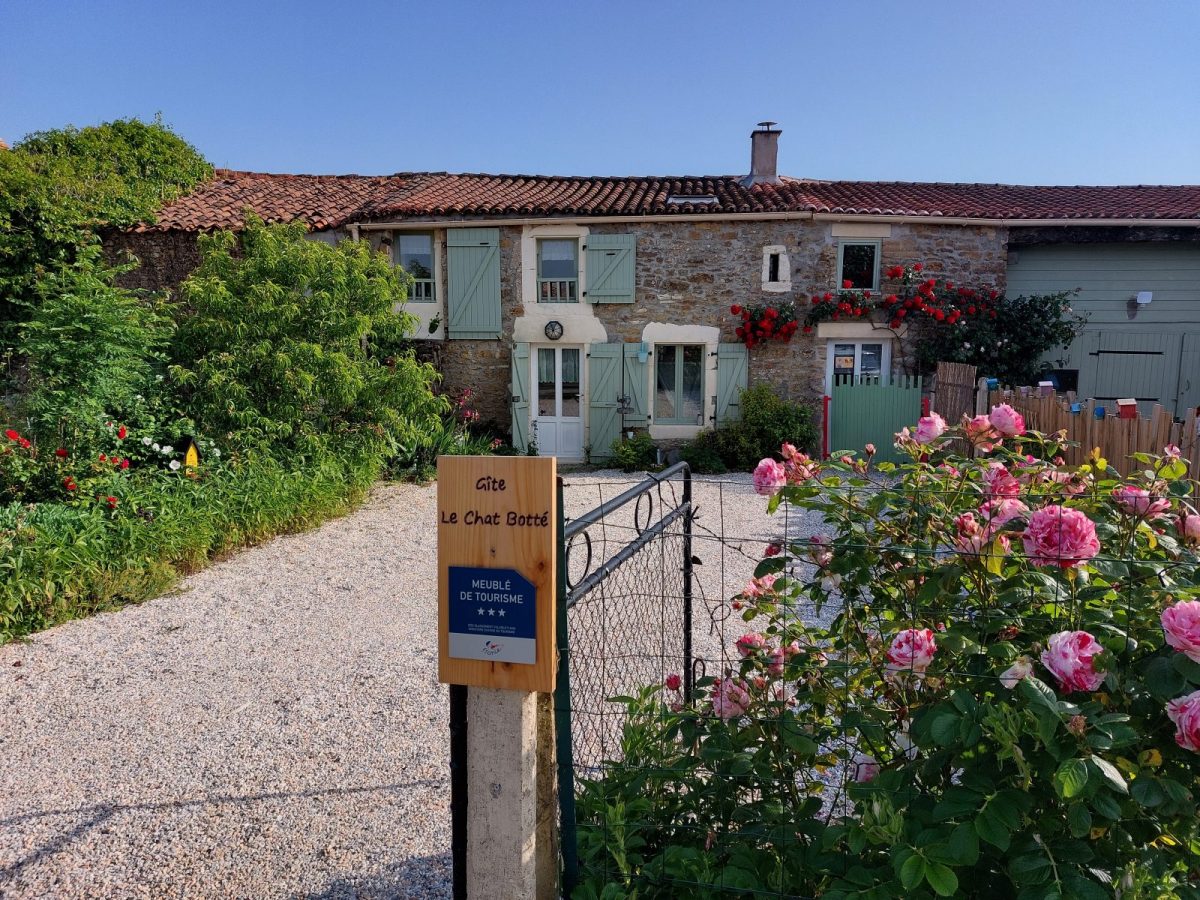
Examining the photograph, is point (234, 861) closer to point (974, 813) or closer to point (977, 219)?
point (974, 813)

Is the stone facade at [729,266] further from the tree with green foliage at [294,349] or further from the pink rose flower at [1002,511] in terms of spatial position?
the pink rose flower at [1002,511]

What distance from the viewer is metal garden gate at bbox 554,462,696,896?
6.15ft

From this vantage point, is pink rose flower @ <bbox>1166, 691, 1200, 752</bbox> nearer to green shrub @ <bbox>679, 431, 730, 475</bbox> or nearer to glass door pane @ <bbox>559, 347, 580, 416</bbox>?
green shrub @ <bbox>679, 431, 730, 475</bbox>

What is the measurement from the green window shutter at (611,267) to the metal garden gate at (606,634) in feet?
19.2

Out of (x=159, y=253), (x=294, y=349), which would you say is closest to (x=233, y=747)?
(x=294, y=349)

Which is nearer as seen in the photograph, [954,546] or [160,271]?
[954,546]

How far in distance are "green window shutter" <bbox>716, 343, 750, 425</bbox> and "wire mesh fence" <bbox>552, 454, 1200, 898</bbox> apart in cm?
981

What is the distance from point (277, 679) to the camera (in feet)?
13.3

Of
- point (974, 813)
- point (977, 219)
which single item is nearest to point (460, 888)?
point (974, 813)

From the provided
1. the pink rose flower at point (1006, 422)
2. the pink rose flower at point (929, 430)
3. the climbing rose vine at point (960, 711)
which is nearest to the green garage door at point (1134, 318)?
the pink rose flower at point (1006, 422)

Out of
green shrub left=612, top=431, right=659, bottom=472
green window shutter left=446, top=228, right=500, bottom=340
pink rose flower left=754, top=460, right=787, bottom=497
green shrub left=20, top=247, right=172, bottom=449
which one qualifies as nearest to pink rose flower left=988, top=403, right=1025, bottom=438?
pink rose flower left=754, top=460, right=787, bottom=497

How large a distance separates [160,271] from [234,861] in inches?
467

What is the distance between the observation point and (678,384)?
1219 centimetres

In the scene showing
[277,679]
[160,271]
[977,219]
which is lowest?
[277,679]
